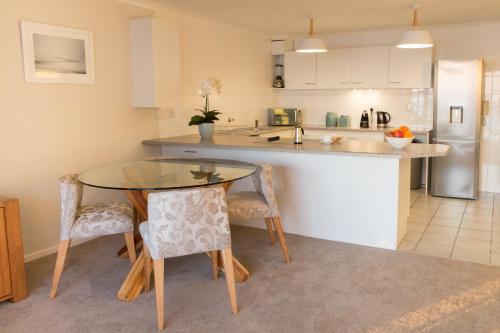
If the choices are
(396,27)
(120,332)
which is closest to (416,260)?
(120,332)

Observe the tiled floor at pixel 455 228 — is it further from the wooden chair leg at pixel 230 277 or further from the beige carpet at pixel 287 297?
the wooden chair leg at pixel 230 277

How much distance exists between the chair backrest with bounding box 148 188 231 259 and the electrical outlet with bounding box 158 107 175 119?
2.52 meters

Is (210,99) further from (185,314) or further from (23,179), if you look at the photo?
(185,314)

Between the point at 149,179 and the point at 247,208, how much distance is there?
2.74 ft

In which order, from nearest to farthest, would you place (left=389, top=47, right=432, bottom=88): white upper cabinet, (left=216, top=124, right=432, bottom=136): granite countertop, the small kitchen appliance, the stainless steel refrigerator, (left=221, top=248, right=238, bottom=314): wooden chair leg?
1. (left=221, top=248, right=238, bottom=314): wooden chair leg
2. the stainless steel refrigerator
3. (left=216, top=124, right=432, bottom=136): granite countertop
4. (left=389, top=47, right=432, bottom=88): white upper cabinet
5. the small kitchen appliance

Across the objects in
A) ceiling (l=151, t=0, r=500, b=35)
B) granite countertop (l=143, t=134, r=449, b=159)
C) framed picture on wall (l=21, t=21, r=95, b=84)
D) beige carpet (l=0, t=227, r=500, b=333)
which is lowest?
beige carpet (l=0, t=227, r=500, b=333)

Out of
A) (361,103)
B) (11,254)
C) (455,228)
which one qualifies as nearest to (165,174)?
(11,254)

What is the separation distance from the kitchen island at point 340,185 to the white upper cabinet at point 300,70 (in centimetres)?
251

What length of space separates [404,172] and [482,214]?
1.61 metres

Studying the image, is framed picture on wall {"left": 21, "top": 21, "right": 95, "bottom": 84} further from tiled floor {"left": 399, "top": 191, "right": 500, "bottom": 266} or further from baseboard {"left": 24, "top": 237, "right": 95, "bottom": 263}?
tiled floor {"left": 399, "top": 191, "right": 500, "bottom": 266}

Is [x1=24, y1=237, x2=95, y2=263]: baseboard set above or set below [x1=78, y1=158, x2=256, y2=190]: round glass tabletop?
below

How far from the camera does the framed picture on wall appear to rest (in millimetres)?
3570

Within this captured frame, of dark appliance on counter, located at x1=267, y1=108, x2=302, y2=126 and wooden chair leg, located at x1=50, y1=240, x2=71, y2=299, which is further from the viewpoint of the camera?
dark appliance on counter, located at x1=267, y1=108, x2=302, y2=126

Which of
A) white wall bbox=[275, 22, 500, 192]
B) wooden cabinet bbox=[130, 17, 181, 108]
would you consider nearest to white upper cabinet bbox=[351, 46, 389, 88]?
white wall bbox=[275, 22, 500, 192]
